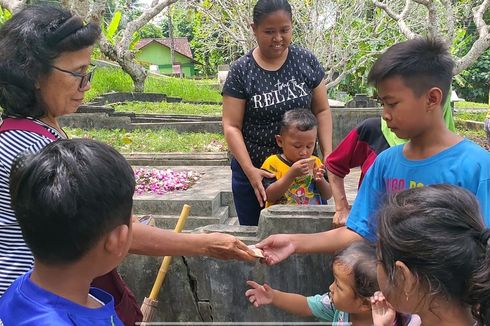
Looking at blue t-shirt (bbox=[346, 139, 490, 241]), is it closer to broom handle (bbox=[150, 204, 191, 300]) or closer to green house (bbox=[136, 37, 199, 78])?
broom handle (bbox=[150, 204, 191, 300])

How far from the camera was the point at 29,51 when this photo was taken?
5.93 ft

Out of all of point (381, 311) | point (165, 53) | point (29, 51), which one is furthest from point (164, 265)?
point (165, 53)

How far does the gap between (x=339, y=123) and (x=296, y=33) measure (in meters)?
→ 8.60

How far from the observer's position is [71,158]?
1322mm

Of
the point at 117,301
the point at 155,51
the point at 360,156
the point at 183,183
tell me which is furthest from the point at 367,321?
the point at 155,51

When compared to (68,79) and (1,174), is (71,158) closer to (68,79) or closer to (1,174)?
(1,174)

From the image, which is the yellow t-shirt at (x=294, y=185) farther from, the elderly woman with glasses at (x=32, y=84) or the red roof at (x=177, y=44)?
the red roof at (x=177, y=44)

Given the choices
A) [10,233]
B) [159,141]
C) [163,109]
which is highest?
[10,233]

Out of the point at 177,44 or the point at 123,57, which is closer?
the point at 123,57

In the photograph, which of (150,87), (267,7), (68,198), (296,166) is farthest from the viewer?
(150,87)

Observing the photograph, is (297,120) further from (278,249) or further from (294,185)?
(278,249)

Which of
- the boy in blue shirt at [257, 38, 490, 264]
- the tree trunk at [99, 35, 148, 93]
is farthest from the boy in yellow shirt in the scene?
the tree trunk at [99, 35, 148, 93]

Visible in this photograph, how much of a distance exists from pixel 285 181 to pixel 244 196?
1.35 ft

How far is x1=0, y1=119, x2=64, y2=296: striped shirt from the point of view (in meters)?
1.68
